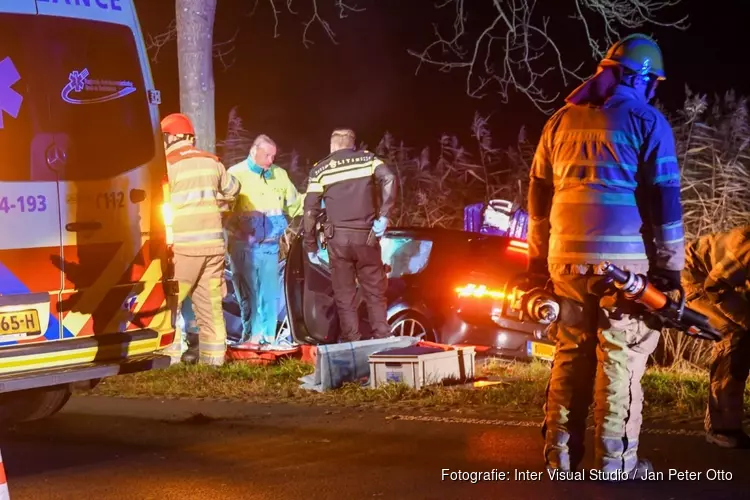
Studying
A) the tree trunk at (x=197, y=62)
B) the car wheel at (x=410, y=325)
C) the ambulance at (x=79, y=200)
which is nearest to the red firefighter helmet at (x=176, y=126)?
the tree trunk at (x=197, y=62)

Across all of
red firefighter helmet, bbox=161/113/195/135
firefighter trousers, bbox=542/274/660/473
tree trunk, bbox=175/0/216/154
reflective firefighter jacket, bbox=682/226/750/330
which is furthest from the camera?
tree trunk, bbox=175/0/216/154

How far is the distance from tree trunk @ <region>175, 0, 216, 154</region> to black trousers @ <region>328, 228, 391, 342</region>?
2588 mm

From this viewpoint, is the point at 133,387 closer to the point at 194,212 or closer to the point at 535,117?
the point at 194,212

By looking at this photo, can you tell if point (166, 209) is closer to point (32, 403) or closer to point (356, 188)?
point (32, 403)

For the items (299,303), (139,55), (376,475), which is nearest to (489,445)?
(376,475)

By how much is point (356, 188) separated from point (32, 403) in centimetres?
321

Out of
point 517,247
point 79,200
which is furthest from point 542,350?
point 79,200

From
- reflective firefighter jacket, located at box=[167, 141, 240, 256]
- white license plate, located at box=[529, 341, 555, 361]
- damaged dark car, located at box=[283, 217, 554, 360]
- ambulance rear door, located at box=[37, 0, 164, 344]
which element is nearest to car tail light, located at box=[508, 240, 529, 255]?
damaged dark car, located at box=[283, 217, 554, 360]

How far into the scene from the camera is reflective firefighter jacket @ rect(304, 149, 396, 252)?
9.10 m

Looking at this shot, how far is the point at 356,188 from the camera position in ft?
29.9

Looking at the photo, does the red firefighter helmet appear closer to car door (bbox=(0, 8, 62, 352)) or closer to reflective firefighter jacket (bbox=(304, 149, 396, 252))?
reflective firefighter jacket (bbox=(304, 149, 396, 252))

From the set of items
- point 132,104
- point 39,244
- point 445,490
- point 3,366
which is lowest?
point 445,490

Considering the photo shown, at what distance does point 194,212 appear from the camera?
9250 millimetres

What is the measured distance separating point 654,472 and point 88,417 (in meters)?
3.91
